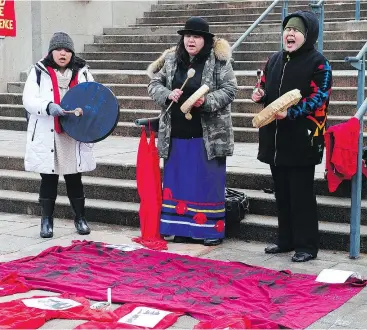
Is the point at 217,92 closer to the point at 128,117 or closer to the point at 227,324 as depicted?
the point at 227,324

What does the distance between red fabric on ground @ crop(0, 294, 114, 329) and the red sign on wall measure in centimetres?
818

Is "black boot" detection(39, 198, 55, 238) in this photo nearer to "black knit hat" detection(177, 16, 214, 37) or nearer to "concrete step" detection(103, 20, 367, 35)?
"black knit hat" detection(177, 16, 214, 37)

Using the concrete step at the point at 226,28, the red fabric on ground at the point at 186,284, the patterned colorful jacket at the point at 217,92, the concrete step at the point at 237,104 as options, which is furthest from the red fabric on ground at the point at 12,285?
the concrete step at the point at 226,28

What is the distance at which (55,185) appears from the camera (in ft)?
23.5

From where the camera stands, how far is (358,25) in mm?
11602

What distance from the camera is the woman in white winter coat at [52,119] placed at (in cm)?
684

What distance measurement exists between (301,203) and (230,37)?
6897 millimetres

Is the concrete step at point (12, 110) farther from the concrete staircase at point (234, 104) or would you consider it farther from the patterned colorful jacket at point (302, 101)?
the patterned colorful jacket at point (302, 101)

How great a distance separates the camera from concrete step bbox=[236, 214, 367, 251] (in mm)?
6465

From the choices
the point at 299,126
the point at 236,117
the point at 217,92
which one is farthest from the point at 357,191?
the point at 236,117

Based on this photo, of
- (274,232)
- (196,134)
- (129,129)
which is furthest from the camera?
(129,129)

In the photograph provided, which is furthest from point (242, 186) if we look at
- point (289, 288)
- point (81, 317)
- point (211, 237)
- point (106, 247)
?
point (81, 317)

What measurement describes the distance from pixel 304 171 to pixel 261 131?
1.56 feet

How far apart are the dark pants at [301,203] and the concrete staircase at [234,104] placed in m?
0.35
